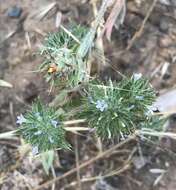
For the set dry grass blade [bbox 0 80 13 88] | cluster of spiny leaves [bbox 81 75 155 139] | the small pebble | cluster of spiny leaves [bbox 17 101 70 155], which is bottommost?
dry grass blade [bbox 0 80 13 88]

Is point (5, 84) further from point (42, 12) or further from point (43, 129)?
point (43, 129)

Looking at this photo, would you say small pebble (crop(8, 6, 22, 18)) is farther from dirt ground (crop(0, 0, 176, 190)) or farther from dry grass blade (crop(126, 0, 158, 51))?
dry grass blade (crop(126, 0, 158, 51))

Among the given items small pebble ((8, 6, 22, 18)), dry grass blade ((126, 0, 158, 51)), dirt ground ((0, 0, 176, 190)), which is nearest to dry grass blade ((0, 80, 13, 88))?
dirt ground ((0, 0, 176, 190))

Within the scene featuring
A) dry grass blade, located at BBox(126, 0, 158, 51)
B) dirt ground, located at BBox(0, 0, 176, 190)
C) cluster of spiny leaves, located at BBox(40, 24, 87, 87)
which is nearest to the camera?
cluster of spiny leaves, located at BBox(40, 24, 87, 87)

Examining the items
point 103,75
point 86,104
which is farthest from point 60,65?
point 103,75

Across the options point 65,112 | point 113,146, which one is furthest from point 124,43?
point 65,112

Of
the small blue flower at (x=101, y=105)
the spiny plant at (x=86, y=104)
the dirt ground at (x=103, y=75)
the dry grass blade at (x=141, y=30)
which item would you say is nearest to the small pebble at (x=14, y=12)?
the dirt ground at (x=103, y=75)
